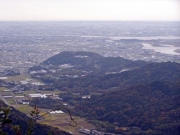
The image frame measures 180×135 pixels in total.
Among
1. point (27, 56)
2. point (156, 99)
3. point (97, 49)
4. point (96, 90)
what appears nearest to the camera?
point (156, 99)

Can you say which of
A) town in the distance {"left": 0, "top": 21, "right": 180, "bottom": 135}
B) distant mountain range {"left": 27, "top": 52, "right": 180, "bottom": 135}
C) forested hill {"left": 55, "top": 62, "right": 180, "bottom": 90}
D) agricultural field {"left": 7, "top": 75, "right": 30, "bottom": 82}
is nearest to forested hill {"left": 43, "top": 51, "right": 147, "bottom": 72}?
town in the distance {"left": 0, "top": 21, "right": 180, "bottom": 135}

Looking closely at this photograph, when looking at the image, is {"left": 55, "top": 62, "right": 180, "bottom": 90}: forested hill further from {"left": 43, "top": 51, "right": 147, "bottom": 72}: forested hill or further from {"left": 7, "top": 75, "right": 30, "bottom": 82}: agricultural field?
{"left": 43, "top": 51, "right": 147, "bottom": 72}: forested hill

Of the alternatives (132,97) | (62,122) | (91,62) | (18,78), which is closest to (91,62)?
(91,62)

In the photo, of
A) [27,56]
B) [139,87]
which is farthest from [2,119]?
[27,56]

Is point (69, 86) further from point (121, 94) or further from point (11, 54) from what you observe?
point (11, 54)

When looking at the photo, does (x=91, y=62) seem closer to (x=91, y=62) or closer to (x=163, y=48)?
(x=91, y=62)

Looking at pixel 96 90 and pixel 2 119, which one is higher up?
pixel 2 119

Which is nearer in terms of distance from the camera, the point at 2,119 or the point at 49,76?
the point at 2,119
